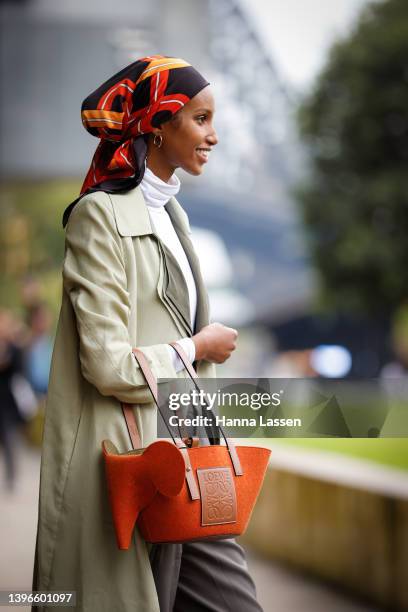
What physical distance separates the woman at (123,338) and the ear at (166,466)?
19 cm

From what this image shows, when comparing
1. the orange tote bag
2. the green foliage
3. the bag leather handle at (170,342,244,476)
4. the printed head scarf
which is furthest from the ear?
the green foliage

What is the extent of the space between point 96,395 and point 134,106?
687mm

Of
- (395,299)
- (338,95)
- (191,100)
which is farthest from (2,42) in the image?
(191,100)

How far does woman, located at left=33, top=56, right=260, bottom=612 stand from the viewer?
2453 mm

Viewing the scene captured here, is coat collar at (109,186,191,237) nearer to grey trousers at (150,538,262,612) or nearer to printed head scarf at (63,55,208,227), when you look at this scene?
printed head scarf at (63,55,208,227)

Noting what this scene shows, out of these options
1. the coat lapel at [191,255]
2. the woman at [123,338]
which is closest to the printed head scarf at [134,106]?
the woman at [123,338]

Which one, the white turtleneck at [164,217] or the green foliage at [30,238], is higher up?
the green foliage at [30,238]

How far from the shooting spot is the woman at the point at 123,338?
2453mm

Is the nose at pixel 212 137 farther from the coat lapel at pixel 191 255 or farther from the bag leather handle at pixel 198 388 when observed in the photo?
the bag leather handle at pixel 198 388

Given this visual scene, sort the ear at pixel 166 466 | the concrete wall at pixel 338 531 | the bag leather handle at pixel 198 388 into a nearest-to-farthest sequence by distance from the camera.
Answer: the ear at pixel 166 466, the bag leather handle at pixel 198 388, the concrete wall at pixel 338 531

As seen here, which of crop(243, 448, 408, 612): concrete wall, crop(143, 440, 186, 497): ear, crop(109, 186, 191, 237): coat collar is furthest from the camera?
crop(243, 448, 408, 612): concrete wall

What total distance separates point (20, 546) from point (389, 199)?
18439 mm

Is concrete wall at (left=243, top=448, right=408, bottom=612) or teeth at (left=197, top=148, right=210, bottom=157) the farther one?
concrete wall at (left=243, top=448, right=408, bottom=612)

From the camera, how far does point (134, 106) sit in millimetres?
2605
